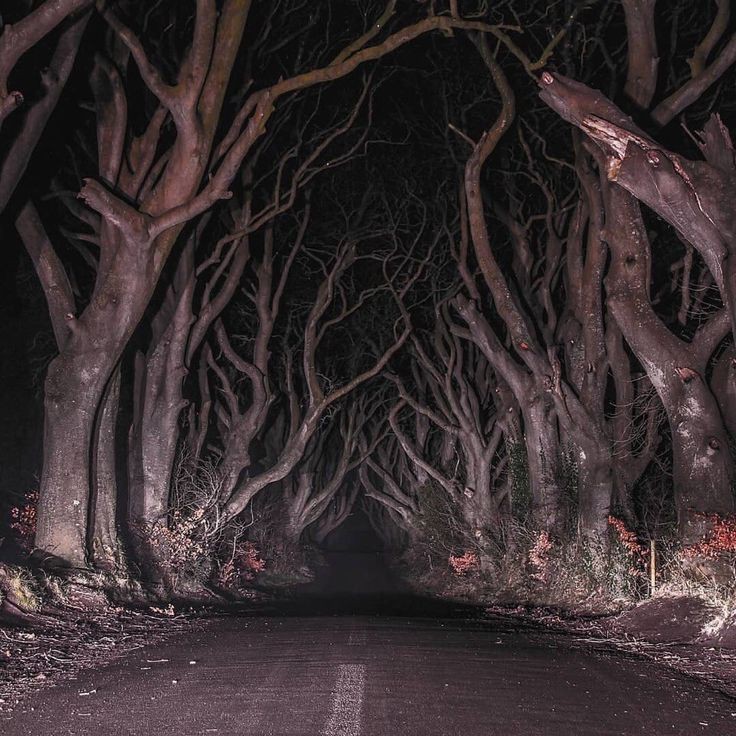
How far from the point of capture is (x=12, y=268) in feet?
55.4

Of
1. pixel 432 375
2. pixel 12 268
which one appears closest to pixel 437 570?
pixel 432 375

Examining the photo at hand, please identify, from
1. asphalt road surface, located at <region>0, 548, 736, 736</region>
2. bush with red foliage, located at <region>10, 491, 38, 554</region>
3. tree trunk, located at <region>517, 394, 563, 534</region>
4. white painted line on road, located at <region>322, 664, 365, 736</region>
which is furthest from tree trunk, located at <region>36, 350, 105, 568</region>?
tree trunk, located at <region>517, 394, 563, 534</region>

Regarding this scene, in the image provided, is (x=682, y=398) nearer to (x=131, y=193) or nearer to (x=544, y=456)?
(x=544, y=456)

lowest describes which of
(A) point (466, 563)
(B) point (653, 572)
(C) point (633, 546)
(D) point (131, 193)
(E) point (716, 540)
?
(A) point (466, 563)

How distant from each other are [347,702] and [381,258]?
1885 centimetres

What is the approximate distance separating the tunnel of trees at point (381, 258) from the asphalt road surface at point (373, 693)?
3.67 metres

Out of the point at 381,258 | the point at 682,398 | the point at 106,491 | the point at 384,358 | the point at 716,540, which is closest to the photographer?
the point at 716,540

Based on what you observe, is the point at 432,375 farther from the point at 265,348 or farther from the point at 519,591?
the point at 519,591

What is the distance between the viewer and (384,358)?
23.7 metres

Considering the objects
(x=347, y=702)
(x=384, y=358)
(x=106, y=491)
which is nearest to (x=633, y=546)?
(x=347, y=702)

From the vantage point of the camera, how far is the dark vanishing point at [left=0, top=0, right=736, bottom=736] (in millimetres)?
7938

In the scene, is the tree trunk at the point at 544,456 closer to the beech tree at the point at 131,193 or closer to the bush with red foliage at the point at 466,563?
the bush with red foliage at the point at 466,563

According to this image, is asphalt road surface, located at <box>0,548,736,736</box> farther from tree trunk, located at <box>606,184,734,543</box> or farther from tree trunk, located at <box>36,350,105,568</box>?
tree trunk, located at <box>36,350,105,568</box>

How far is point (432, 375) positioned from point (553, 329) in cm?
783
